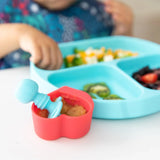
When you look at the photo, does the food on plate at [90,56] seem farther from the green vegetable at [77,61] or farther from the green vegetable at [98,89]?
the green vegetable at [98,89]

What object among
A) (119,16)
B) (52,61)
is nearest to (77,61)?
(52,61)

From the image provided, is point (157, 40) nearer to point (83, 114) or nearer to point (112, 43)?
point (112, 43)

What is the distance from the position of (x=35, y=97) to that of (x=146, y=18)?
1.01m

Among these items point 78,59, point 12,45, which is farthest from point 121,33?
point 12,45

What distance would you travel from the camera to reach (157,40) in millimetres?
1375

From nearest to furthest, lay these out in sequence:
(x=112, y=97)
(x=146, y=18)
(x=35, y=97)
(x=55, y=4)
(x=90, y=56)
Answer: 1. (x=35, y=97)
2. (x=112, y=97)
3. (x=90, y=56)
4. (x=55, y=4)
5. (x=146, y=18)

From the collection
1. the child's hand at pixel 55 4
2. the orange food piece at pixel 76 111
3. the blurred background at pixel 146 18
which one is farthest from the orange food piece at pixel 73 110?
the blurred background at pixel 146 18

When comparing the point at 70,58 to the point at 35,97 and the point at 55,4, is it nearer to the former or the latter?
the point at 55,4

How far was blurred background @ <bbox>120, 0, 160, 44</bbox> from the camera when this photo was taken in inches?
52.0

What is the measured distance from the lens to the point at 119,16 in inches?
42.7

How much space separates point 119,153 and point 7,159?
192 mm

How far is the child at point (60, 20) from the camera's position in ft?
2.91

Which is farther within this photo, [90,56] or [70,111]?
[90,56]

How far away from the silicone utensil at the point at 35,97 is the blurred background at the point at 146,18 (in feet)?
3.13
